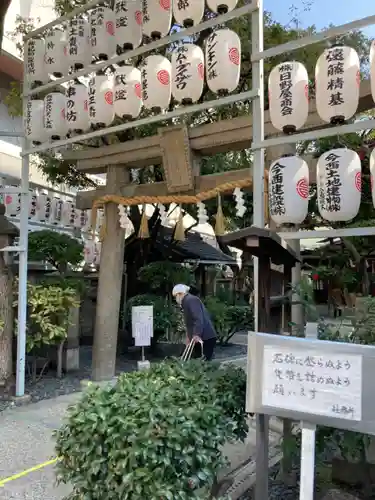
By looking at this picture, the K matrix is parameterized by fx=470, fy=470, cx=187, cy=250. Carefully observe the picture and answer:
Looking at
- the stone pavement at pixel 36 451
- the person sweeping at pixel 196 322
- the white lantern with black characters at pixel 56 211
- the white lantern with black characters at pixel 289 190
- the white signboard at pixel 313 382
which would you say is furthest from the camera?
the white lantern with black characters at pixel 56 211

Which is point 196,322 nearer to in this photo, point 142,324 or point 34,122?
point 142,324

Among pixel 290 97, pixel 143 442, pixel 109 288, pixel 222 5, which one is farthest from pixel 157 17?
pixel 143 442

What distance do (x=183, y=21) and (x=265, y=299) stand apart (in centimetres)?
416

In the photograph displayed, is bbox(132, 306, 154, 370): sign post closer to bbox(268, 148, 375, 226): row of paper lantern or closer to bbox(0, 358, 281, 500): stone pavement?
bbox(0, 358, 281, 500): stone pavement

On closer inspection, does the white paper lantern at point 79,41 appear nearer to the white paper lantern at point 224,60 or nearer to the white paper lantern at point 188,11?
the white paper lantern at point 188,11

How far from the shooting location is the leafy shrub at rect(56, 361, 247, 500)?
9.47ft

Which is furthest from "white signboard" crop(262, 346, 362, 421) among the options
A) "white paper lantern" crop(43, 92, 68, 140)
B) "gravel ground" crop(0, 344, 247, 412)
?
"white paper lantern" crop(43, 92, 68, 140)

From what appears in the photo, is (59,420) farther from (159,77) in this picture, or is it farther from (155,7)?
(155,7)

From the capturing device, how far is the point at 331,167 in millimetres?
4750

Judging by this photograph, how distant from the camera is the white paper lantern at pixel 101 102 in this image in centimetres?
724

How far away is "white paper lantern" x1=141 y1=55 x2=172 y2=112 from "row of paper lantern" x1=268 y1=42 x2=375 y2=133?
1.94 meters

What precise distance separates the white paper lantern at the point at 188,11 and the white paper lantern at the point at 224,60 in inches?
16.1

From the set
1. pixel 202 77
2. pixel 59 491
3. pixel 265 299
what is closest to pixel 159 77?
pixel 202 77

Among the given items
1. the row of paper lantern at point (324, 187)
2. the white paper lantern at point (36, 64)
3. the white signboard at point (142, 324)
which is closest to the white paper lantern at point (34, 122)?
the white paper lantern at point (36, 64)
